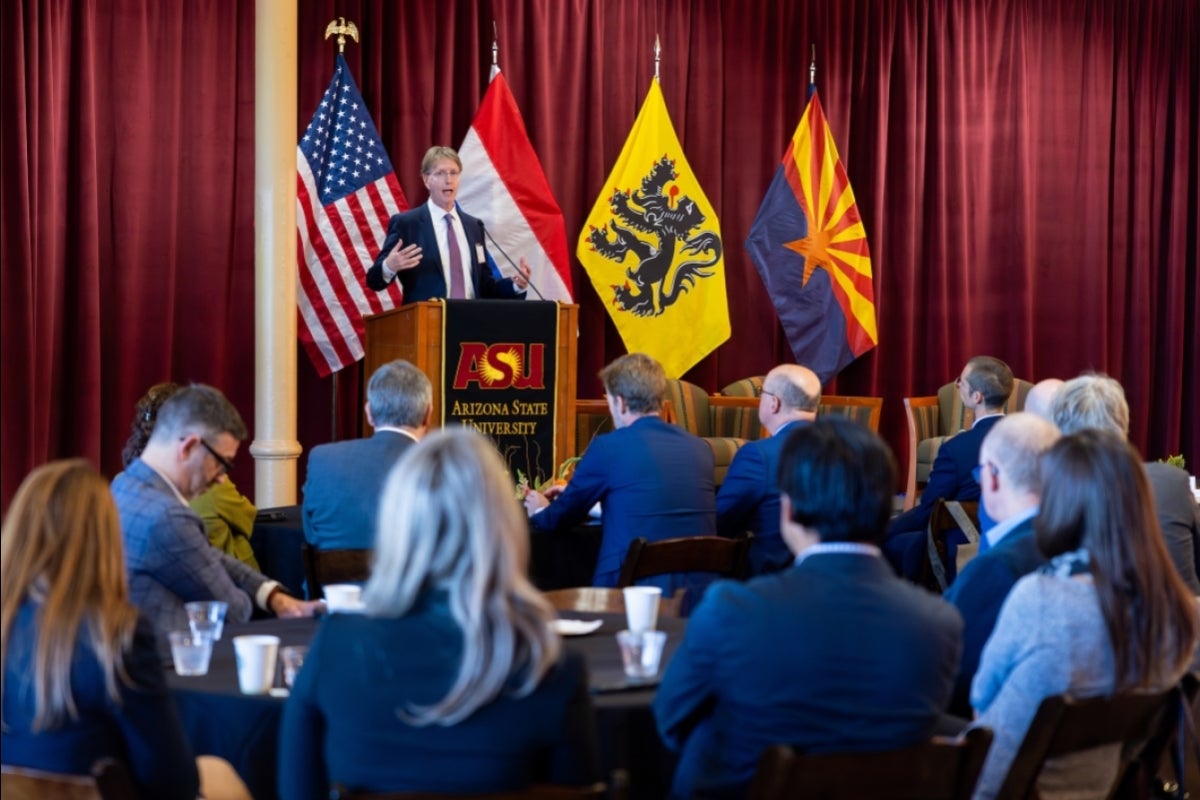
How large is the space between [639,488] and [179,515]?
6.28ft

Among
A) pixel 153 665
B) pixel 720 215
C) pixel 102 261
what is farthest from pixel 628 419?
pixel 720 215

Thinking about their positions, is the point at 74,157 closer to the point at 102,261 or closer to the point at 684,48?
the point at 102,261

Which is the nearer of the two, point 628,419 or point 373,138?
point 628,419

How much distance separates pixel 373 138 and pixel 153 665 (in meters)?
6.25

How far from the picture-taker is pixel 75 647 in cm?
228

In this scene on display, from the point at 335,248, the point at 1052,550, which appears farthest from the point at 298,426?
the point at 1052,550

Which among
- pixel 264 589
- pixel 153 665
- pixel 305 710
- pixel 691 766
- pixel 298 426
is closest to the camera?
pixel 305 710

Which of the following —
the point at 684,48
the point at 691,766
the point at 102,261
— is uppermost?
the point at 684,48

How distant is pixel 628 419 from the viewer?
16.8 ft

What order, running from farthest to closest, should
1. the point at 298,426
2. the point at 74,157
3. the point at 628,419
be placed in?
the point at 298,426 → the point at 74,157 → the point at 628,419

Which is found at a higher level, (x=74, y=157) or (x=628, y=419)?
(x=74, y=157)

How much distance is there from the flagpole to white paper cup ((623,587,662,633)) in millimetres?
5285

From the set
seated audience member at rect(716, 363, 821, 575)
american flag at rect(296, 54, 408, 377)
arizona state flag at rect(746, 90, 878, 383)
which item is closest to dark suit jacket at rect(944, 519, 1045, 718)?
seated audience member at rect(716, 363, 821, 575)

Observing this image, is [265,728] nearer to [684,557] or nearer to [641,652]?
[641,652]
